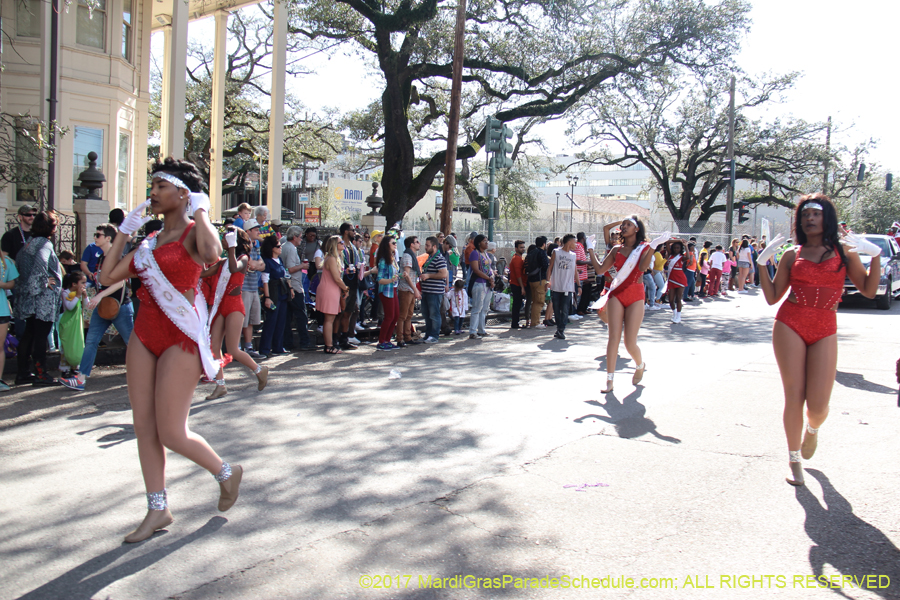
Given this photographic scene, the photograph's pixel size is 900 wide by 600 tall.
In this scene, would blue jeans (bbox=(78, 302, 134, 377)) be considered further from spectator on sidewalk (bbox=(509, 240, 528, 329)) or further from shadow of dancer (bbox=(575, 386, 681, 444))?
spectator on sidewalk (bbox=(509, 240, 528, 329))

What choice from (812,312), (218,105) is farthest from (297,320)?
(218,105)

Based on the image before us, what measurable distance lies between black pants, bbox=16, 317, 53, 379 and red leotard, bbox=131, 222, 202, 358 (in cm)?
464

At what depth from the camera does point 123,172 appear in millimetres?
17594

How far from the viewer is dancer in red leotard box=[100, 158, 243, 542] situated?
362cm

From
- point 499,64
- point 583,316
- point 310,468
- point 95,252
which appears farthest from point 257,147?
point 310,468

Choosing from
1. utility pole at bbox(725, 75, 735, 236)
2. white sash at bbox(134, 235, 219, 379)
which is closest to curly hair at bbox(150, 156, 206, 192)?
white sash at bbox(134, 235, 219, 379)

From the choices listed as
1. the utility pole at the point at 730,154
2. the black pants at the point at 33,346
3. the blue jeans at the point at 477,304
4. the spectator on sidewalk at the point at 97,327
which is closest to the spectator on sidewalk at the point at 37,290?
the black pants at the point at 33,346

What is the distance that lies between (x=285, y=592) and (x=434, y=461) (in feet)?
6.66

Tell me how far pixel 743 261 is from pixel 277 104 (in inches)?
622

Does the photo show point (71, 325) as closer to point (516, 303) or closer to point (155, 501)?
point (155, 501)

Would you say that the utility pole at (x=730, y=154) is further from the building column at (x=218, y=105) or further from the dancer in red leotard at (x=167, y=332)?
the dancer in red leotard at (x=167, y=332)

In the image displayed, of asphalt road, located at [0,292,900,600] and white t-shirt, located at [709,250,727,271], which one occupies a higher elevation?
white t-shirt, located at [709,250,727,271]

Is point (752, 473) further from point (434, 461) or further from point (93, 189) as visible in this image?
point (93, 189)

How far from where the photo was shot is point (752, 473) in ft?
15.9
